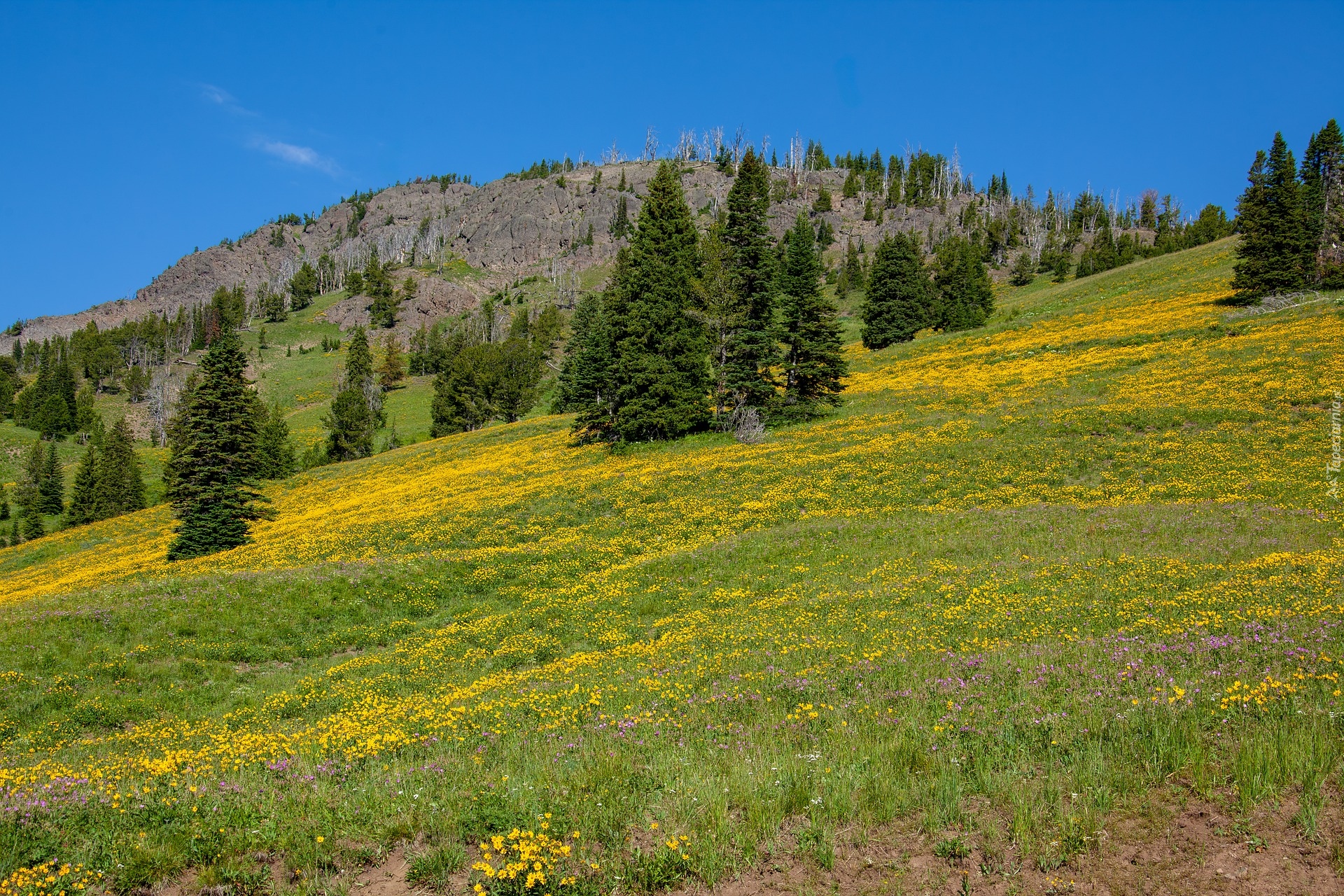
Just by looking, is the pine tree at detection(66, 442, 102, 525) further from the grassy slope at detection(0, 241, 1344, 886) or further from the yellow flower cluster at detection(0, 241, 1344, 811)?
the grassy slope at detection(0, 241, 1344, 886)

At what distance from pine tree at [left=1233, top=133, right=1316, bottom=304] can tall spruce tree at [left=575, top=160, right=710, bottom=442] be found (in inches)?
1647

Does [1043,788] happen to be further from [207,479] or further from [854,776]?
[207,479]

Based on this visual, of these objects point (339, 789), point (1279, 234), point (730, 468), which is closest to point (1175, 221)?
point (1279, 234)

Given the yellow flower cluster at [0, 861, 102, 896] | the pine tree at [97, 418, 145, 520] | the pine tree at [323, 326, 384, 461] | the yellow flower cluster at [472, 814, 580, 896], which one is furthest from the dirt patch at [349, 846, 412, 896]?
the pine tree at [323, 326, 384, 461]

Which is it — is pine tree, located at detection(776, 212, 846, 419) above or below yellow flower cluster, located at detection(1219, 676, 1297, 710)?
above

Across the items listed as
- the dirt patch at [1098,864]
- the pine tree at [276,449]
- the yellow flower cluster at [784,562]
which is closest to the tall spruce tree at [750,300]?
the yellow flower cluster at [784,562]

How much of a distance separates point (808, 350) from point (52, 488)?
314 ft

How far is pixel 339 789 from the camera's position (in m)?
7.35

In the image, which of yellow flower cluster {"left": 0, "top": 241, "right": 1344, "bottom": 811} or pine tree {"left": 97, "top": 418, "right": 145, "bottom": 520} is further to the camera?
pine tree {"left": 97, "top": 418, "right": 145, "bottom": 520}

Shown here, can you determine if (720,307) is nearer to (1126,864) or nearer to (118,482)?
(1126,864)

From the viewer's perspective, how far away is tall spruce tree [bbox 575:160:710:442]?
138 ft

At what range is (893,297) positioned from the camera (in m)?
70.8

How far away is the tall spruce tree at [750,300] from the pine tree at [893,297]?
31.8m

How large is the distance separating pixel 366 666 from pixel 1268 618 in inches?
704
